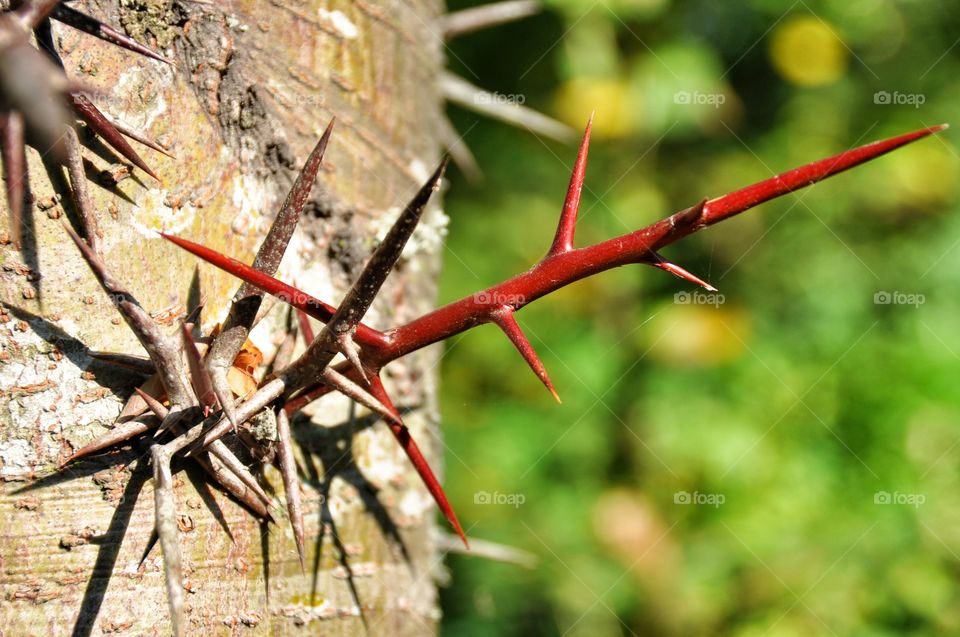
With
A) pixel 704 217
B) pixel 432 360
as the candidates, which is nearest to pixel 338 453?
pixel 432 360

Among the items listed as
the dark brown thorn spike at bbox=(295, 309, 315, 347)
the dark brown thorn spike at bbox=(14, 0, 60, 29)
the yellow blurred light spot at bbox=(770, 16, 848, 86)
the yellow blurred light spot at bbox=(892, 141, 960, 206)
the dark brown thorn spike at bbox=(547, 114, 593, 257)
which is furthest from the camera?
the yellow blurred light spot at bbox=(770, 16, 848, 86)

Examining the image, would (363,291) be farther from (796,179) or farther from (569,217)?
(796,179)

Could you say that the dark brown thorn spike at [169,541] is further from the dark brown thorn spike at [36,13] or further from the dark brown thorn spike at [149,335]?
the dark brown thorn spike at [36,13]

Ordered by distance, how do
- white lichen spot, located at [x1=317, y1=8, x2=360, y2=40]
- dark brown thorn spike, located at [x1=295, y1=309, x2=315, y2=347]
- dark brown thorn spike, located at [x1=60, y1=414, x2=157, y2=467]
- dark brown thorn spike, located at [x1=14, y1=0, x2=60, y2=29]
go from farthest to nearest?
white lichen spot, located at [x1=317, y1=8, x2=360, y2=40], dark brown thorn spike, located at [x1=295, y1=309, x2=315, y2=347], dark brown thorn spike, located at [x1=60, y1=414, x2=157, y2=467], dark brown thorn spike, located at [x1=14, y1=0, x2=60, y2=29]

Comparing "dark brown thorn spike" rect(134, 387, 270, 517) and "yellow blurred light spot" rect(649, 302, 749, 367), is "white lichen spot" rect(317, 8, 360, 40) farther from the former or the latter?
"yellow blurred light spot" rect(649, 302, 749, 367)

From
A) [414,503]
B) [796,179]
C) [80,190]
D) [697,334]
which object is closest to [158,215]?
[80,190]

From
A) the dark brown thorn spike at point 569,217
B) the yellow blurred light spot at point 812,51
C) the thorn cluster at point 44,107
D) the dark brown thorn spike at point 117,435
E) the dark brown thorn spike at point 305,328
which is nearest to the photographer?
the thorn cluster at point 44,107

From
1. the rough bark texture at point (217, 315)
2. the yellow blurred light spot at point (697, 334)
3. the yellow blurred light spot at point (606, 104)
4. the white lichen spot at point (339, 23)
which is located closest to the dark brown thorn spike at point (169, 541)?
the rough bark texture at point (217, 315)

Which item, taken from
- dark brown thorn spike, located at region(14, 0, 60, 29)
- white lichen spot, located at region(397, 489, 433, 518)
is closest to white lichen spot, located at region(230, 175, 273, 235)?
dark brown thorn spike, located at region(14, 0, 60, 29)
